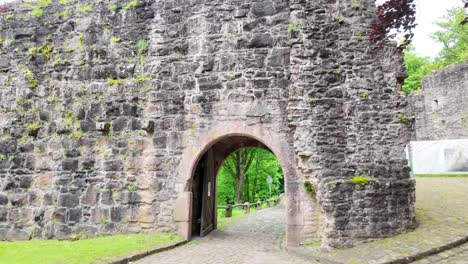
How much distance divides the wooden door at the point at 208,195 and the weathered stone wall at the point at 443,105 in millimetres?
13852

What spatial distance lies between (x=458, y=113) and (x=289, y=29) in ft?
46.6

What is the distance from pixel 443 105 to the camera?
1966 cm

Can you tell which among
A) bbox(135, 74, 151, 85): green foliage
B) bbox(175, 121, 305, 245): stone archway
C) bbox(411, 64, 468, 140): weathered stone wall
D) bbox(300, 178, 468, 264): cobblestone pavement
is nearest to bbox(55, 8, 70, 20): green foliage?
bbox(135, 74, 151, 85): green foliage

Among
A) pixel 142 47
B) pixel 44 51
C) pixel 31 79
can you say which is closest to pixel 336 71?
pixel 142 47

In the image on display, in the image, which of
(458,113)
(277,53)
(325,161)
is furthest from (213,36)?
(458,113)

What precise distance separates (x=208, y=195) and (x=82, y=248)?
12.2ft

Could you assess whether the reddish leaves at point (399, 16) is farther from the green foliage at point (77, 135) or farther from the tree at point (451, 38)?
the tree at point (451, 38)

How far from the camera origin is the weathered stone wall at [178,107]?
767 centimetres

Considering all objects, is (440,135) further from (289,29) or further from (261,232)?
(289,29)

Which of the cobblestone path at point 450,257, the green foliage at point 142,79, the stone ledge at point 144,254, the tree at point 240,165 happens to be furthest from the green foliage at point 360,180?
the tree at point 240,165

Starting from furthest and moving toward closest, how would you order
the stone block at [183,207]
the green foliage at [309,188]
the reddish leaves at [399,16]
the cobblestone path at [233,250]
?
the stone block at [183,207] < the green foliage at [309,188] < the cobblestone path at [233,250] < the reddish leaves at [399,16]

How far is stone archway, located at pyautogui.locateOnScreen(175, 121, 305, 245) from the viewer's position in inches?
312

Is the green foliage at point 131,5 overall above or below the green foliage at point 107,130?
above

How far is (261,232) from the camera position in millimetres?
10609
